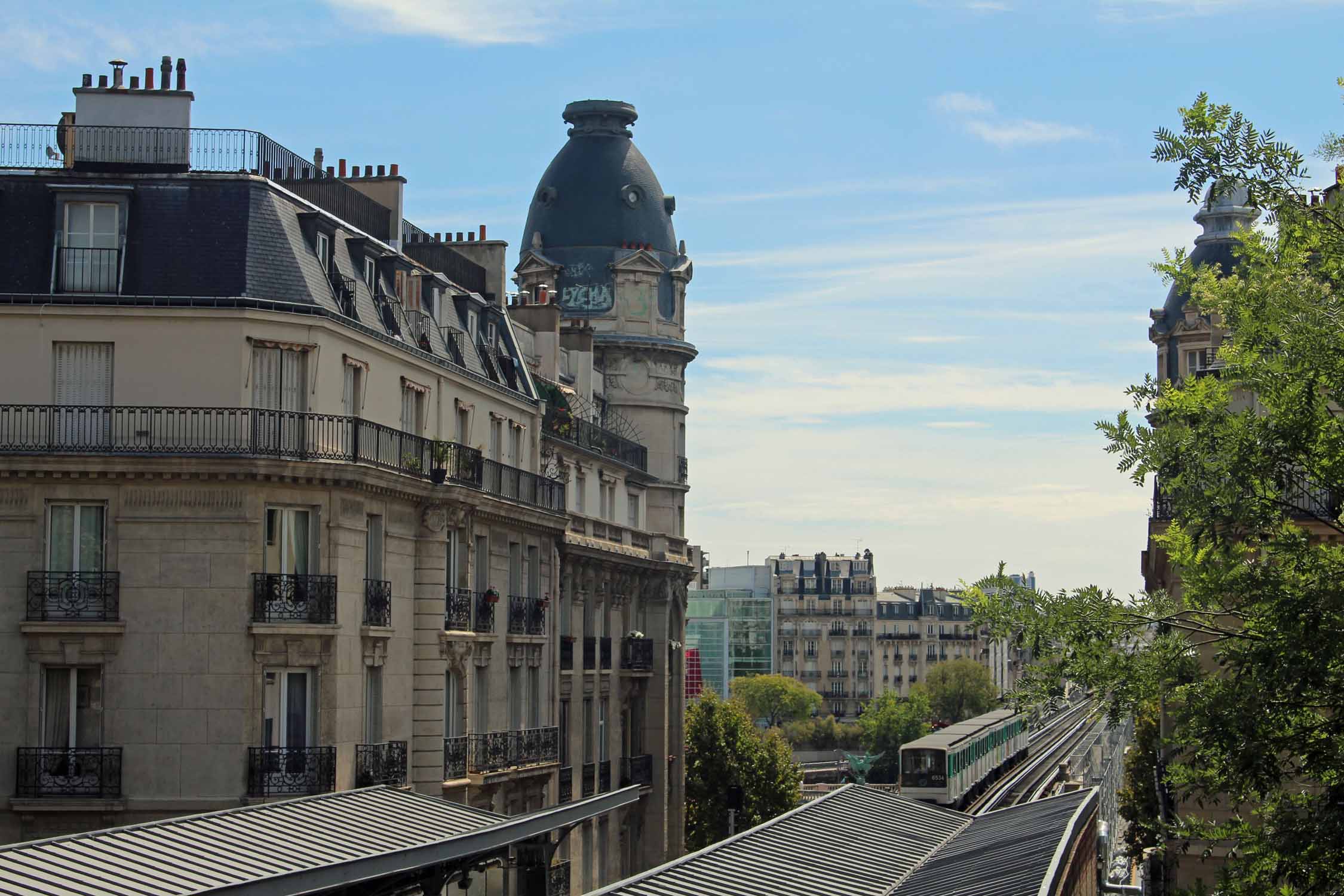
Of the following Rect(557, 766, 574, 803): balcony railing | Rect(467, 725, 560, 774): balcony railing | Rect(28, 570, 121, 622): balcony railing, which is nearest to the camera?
Rect(28, 570, 121, 622): balcony railing

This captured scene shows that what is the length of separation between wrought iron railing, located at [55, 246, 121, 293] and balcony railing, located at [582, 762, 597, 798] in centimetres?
2292

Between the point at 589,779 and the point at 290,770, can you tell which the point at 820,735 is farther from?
the point at 290,770

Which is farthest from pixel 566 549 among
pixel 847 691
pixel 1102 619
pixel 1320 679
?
pixel 847 691

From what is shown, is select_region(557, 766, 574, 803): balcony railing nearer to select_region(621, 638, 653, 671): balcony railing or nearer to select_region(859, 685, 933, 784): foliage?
select_region(621, 638, 653, 671): balcony railing

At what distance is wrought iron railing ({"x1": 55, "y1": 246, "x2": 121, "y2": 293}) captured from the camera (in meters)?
31.8

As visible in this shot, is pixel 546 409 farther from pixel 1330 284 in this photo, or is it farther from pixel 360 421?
pixel 1330 284

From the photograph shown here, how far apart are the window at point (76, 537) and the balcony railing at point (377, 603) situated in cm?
456

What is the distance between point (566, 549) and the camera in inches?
1943

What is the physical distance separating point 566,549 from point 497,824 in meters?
22.4

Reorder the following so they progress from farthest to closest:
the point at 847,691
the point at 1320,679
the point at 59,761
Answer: the point at 847,691 < the point at 59,761 < the point at 1320,679

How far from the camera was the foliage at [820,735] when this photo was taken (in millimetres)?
162875

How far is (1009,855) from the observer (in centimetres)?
2617

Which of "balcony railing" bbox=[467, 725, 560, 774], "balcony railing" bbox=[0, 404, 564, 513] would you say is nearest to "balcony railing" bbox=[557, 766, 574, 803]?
"balcony railing" bbox=[467, 725, 560, 774]

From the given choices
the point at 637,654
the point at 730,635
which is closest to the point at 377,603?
the point at 637,654
